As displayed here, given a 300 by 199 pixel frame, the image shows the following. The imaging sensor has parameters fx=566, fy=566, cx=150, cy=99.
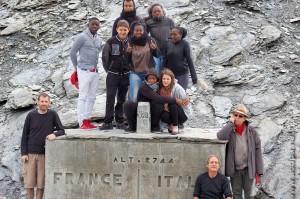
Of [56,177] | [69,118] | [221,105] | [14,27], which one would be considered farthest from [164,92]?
[14,27]

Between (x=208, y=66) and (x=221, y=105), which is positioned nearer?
(x=221, y=105)

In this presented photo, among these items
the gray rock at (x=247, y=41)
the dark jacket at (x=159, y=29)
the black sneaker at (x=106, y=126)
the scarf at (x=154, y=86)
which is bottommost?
the black sneaker at (x=106, y=126)

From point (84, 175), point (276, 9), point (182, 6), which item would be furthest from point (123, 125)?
point (276, 9)

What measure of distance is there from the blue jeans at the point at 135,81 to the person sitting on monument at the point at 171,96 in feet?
1.63

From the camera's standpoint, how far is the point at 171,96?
8.91 metres

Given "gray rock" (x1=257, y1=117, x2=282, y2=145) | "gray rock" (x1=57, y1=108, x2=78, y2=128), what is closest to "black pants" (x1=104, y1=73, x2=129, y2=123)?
"gray rock" (x1=57, y1=108, x2=78, y2=128)

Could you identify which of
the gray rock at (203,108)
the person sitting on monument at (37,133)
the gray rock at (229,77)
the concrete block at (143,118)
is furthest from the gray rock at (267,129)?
the person sitting on monument at (37,133)

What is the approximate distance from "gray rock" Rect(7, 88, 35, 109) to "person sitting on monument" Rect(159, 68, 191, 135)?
5144 millimetres

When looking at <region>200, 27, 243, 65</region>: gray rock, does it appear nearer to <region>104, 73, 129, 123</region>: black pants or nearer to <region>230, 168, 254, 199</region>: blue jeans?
<region>104, 73, 129, 123</region>: black pants

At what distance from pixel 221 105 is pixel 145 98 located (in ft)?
14.6

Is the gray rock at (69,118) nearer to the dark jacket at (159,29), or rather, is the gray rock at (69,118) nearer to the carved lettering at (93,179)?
the dark jacket at (159,29)

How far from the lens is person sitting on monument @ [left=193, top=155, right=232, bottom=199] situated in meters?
7.98

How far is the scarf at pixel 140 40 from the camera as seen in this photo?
29.7 feet

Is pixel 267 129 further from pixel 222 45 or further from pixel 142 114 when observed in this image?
pixel 142 114
